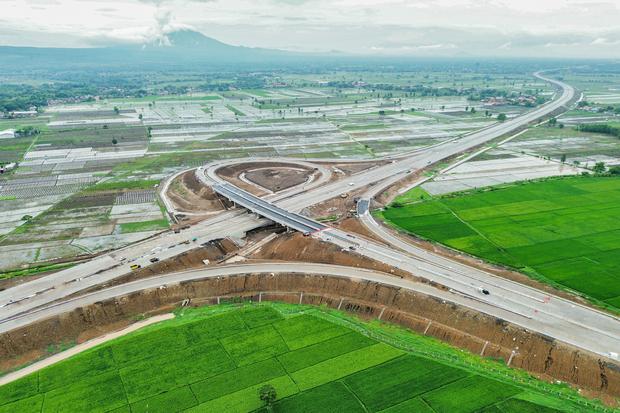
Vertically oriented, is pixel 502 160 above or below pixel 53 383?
above

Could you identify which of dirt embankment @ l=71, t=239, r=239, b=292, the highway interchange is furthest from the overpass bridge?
dirt embankment @ l=71, t=239, r=239, b=292

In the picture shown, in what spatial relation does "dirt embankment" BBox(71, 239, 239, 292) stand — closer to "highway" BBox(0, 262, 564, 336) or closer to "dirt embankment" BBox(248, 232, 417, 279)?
"highway" BBox(0, 262, 564, 336)

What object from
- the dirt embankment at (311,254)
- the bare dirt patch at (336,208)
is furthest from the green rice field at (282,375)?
the bare dirt patch at (336,208)

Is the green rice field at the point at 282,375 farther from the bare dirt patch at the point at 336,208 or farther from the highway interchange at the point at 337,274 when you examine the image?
the bare dirt patch at the point at 336,208

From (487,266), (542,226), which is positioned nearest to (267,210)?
(487,266)

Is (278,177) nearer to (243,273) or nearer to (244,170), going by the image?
(244,170)

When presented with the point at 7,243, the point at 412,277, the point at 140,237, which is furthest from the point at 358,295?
the point at 7,243

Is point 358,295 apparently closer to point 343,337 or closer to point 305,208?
point 343,337
